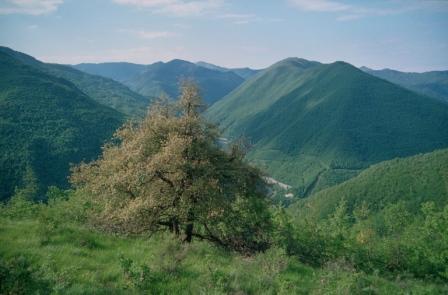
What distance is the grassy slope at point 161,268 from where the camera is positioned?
37.3 feet

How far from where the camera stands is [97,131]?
179125mm

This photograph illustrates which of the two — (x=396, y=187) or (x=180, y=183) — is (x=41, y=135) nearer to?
(x=396, y=187)

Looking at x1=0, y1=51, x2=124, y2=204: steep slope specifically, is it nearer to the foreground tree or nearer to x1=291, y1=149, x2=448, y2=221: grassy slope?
the foreground tree

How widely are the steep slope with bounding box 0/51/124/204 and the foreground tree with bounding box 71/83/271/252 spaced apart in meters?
89.9

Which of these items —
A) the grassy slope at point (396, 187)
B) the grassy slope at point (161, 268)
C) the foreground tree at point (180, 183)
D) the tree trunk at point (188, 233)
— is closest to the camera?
the grassy slope at point (161, 268)

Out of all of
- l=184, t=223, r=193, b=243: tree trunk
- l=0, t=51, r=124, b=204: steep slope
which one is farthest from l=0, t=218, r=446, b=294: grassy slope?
l=0, t=51, r=124, b=204: steep slope

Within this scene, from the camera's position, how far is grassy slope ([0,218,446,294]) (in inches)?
448

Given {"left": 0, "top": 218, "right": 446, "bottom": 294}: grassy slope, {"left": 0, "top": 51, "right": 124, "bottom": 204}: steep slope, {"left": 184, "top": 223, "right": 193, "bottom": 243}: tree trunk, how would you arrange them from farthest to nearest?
{"left": 0, "top": 51, "right": 124, "bottom": 204}: steep slope < {"left": 184, "top": 223, "right": 193, "bottom": 243}: tree trunk < {"left": 0, "top": 218, "right": 446, "bottom": 294}: grassy slope

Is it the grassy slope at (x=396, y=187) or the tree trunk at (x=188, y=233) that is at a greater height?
the tree trunk at (x=188, y=233)

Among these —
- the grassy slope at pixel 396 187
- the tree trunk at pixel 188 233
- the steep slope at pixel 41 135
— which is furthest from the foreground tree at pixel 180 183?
the grassy slope at pixel 396 187

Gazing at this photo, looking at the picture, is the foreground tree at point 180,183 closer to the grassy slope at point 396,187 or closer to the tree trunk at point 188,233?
the tree trunk at point 188,233

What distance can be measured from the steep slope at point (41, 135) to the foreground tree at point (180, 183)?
8991 cm

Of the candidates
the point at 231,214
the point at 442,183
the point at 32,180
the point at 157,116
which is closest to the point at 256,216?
the point at 231,214

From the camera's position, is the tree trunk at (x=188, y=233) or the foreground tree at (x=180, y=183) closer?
Result: the foreground tree at (x=180, y=183)
